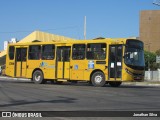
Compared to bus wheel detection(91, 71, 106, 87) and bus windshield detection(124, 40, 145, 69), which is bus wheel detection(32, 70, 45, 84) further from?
bus windshield detection(124, 40, 145, 69)

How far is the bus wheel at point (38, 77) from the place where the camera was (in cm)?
3073

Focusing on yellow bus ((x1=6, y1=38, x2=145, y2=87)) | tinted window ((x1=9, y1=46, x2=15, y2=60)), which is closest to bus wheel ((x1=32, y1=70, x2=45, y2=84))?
yellow bus ((x1=6, y1=38, x2=145, y2=87))

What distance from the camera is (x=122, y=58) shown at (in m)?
26.7

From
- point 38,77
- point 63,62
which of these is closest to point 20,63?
point 38,77

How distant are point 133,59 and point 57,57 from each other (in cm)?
585

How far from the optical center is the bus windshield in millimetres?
26766

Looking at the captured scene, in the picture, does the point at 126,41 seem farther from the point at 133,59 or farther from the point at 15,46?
the point at 15,46

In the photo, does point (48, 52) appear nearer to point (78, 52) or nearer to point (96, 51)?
point (78, 52)

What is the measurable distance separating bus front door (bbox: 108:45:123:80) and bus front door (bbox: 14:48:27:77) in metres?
7.78

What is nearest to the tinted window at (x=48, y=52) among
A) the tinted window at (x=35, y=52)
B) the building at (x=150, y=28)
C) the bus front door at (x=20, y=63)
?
the tinted window at (x=35, y=52)

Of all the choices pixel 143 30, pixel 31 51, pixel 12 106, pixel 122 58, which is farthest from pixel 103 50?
pixel 143 30

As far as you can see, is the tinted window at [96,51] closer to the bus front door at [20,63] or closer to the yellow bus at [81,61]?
the yellow bus at [81,61]

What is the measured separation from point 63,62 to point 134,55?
17.4 feet


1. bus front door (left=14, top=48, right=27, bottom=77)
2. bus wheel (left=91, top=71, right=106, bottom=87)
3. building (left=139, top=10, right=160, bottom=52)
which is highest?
building (left=139, top=10, right=160, bottom=52)
